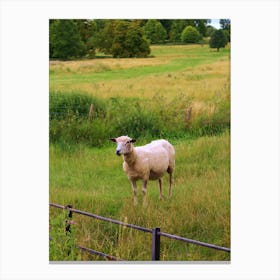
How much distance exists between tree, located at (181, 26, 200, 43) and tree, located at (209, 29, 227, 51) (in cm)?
17

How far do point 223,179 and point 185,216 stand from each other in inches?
19.8

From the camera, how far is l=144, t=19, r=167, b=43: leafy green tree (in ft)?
25.8

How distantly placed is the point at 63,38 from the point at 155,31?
0.90 metres

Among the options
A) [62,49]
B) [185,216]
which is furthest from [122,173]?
[62,49]

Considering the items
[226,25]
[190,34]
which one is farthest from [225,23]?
[190,34]

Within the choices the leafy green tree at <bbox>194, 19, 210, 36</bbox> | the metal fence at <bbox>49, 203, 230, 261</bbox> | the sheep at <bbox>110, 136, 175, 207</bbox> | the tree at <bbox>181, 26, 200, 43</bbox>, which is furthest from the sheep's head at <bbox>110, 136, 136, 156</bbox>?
the leafy green tree at <bbox>194, 19, 210, 36</bbox>

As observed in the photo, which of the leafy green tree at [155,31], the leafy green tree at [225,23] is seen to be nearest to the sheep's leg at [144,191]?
the leafy green tree at [155,31]

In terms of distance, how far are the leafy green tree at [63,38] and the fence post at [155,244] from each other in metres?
1.96

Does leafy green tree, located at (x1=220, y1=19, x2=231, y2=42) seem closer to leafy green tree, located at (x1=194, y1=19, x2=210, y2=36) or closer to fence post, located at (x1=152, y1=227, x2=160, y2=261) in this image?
leafy green tree, located at (x1=194, y1=19, x2=210, y2=36)

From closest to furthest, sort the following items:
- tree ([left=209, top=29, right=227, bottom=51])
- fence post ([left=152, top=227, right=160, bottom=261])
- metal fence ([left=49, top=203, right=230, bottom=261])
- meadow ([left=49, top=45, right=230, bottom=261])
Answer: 1. metal fence ([left=49, top=203, right=230, bottom=261])
2. fence post ([left=152, top=227, right=160, bottom=261])
3. meadow ([left=49, top=45, right=230, bottom=261])
4. tree ([left=209, top=29, right=227, bottom=51])
